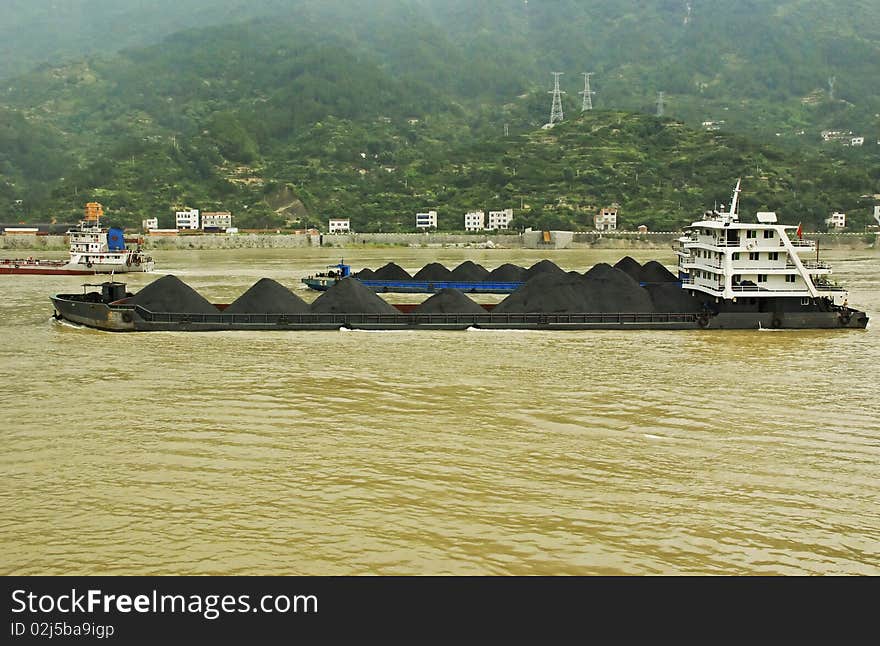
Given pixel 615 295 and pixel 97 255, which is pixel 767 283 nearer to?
pixel 615 295

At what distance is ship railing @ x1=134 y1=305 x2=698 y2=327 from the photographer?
33.3 m

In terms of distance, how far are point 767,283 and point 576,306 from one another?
7784 mm

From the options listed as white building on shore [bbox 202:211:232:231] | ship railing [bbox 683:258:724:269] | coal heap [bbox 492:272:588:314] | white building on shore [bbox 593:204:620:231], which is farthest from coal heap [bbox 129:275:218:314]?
white building on shore [bbox 202:211:232:231]

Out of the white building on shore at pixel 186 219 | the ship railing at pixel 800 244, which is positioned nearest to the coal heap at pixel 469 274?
the ship railing at pixel 800 244

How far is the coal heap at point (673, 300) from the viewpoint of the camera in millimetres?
35406

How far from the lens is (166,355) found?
27.7 m

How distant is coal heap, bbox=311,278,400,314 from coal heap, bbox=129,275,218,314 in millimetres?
4368

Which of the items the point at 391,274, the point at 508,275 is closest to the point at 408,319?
the point at 391,274

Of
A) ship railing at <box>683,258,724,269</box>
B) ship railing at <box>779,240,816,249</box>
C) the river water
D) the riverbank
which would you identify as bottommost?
the river water

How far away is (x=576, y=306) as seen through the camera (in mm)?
34969

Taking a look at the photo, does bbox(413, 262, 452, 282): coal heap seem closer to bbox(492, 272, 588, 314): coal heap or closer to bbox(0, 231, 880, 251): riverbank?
bbox(492, 272, 588, 314): coal heap

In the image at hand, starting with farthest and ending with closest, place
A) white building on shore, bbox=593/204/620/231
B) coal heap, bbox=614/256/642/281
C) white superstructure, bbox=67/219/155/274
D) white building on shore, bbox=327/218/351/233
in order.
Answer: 1. white building on shore, bbox=327/218/351/233
2. white building on shore, bbox=593/204/620/231
3. white superstructure, bbox=67/219/155/274
4. coal heap, bbox=614/256/642/281

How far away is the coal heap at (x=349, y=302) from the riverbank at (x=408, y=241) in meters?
80.8

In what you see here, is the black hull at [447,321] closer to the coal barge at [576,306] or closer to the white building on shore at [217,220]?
the coal barge at [576,306]
